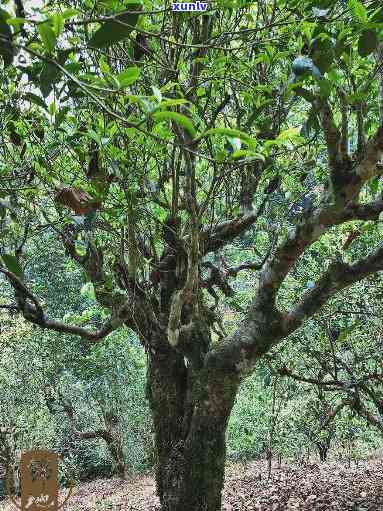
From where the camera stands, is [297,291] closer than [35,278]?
Yes

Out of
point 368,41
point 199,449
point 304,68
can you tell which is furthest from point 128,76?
point 199,449

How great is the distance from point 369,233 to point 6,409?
7579 mm

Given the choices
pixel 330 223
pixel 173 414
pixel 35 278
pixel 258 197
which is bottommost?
pixel 173 414

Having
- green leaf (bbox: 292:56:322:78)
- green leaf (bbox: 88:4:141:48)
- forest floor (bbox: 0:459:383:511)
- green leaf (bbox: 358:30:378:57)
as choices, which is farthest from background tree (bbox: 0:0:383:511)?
forest floor (bbox: 0:459:383:511)

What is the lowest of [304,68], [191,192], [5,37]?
[5,37]

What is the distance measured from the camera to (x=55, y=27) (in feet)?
3.22

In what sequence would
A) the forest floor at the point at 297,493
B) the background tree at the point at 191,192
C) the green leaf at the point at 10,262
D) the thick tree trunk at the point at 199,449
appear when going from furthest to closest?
1. the forest floor at the point at 297,493
2. the thick tree trunk at the point at 199,449
3. the background tree at the point at 191,192
4. the green leaf at the point at 10,262

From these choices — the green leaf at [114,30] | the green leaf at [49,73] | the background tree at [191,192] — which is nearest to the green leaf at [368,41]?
the background tree at [191,192]

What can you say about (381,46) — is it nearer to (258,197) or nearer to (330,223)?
(330,223)

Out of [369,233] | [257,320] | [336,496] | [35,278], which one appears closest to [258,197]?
[369,233]

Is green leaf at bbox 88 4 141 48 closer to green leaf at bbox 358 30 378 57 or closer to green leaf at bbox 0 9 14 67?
green leaf at bbox 0 9 14 67

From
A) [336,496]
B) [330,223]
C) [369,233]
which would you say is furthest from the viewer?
[336,496]

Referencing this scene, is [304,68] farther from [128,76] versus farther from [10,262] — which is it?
[10,262]

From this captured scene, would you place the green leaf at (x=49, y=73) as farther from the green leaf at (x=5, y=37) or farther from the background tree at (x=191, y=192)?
the background tree at (x=191, y=192)
